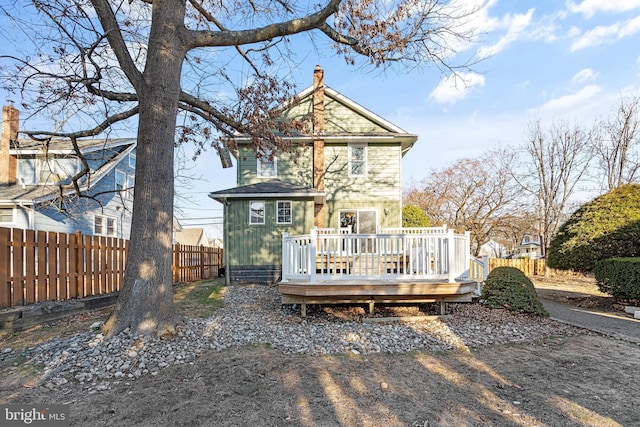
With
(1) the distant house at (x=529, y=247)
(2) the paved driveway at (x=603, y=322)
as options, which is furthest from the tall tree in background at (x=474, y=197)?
(1) the distant house at (x=529, y=247)

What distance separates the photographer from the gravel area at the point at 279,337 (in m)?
4.03

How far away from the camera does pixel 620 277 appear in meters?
9.03

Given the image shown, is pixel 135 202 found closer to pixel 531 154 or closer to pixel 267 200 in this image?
pixel 267 200

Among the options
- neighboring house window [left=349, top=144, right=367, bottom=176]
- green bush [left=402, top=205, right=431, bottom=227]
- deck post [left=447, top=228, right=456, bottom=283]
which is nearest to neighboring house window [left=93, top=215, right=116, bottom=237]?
neighboring house window [left=349, top=144, right=367, bottom=176]

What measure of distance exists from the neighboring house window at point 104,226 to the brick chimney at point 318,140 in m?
10.6

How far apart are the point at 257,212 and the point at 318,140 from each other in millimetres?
3769

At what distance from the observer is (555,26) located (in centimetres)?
874

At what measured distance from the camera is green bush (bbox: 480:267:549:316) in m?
6.99

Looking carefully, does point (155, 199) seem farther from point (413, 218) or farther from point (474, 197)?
A: point (474, 197)

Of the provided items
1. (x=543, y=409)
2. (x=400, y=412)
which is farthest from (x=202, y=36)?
(x=543, y=409)

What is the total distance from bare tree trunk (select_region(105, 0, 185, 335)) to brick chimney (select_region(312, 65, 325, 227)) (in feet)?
25.2

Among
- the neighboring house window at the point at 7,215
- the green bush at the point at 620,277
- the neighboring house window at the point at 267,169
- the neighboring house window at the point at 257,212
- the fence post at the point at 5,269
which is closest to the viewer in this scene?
the fence post at the point at 5,269

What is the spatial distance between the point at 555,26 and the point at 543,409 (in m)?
9.57

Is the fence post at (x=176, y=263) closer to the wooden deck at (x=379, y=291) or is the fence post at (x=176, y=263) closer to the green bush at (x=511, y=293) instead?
the wooden deck at (x=379, y=291)
